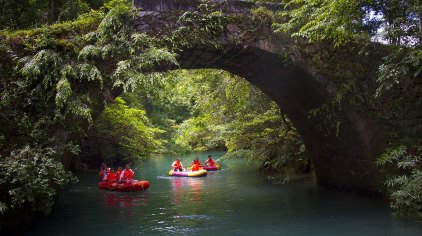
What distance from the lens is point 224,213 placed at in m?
9.34

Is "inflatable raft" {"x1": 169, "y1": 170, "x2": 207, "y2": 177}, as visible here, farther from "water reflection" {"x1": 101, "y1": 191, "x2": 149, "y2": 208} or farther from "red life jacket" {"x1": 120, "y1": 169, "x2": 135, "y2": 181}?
"water reflection" {"x1": 101, "y1": 191, "x2": 149, "y2": 208}

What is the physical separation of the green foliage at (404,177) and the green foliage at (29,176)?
245 inches

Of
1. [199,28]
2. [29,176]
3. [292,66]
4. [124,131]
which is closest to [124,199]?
[124,131]

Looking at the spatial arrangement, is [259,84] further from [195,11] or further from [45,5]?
[45,5]

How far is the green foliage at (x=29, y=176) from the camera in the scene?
5.99 m

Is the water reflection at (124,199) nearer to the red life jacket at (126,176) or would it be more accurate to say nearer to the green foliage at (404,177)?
the red life jacket at (126,176)

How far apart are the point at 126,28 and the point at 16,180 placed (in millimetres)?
3532

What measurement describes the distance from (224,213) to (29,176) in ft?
15.3

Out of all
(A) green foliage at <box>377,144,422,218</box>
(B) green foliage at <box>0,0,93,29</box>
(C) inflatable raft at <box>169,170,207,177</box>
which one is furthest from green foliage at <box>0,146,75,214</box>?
(C) inflatable raft at <box>169,170,207,177</box>

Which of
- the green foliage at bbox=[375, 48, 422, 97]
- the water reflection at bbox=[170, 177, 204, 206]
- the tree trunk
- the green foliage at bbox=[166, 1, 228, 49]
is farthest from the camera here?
the tree trunk

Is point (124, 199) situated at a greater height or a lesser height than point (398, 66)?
lesser

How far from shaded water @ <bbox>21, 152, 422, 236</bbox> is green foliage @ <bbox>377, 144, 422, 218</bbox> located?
0.31 metres

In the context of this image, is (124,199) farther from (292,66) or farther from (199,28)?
(292,66)

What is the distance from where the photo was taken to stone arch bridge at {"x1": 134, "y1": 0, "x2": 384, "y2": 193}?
28.3 feet
